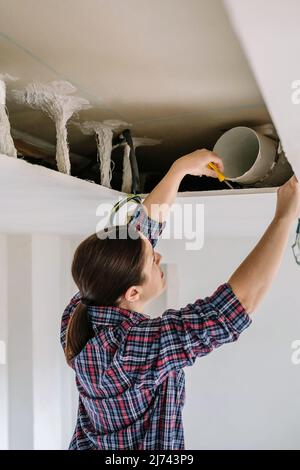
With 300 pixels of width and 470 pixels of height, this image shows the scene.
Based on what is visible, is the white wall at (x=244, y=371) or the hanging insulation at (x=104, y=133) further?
the white wall at (x=244, y=371)

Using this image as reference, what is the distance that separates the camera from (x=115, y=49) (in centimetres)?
91

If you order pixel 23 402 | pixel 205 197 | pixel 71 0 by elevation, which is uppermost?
pixel 71 0

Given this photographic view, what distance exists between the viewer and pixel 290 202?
3.26 feet

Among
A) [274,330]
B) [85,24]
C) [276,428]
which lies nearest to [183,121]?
[85,24]

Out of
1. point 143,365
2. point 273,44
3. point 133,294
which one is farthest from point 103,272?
point 273,44

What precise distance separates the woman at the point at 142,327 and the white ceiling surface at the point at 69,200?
9cm

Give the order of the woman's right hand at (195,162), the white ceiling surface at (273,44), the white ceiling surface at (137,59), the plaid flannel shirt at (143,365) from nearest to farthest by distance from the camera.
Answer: the white ceiling surface at (273,44)
the white ceiling surface at (137,59)
the plaid flannel shirt at (143,365)
the woman's right hand at (195,162)

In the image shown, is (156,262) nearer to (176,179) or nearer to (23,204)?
(176,179)

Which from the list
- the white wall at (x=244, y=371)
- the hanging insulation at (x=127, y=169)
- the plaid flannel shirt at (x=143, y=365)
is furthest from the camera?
the white wall at (x=244, y=371)

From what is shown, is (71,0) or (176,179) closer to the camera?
(71,0)

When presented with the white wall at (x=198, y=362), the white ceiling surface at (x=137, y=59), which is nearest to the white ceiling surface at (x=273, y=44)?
the white ceiling surface at (x=137, y=59)

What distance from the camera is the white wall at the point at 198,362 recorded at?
7.66ft

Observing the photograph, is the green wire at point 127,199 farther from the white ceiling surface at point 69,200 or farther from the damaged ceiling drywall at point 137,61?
the damaged ceiling drywall at point 137,61

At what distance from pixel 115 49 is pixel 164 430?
77cm
